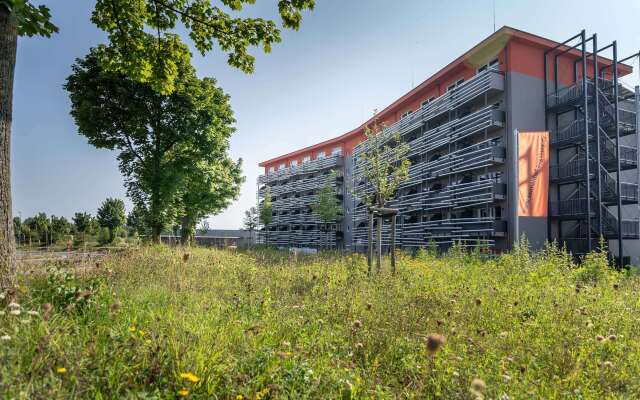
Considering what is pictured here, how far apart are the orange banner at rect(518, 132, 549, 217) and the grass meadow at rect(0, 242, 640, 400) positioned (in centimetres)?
783

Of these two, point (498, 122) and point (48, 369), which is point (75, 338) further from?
point (498, 122)

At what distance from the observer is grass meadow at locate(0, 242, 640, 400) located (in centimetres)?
229

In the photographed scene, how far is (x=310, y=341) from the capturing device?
3.41 meters

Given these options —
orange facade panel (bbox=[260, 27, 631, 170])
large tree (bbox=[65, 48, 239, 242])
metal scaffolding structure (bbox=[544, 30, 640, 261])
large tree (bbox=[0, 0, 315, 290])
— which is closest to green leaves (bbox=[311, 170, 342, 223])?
orange facade panel (bbox=[260, 27, 631, 170])

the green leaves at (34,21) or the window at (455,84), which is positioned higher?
the window at (455,84)

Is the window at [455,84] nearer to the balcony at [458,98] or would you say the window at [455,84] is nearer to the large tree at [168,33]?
the balcony at [458,98]

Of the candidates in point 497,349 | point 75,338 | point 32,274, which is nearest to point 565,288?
point 497,349

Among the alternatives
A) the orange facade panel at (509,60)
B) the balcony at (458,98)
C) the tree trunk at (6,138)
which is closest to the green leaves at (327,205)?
the balcony at (458,98)

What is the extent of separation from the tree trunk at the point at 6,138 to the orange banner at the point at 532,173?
14661 mm

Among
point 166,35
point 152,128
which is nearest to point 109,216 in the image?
point 152,128

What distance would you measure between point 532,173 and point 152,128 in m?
17.6

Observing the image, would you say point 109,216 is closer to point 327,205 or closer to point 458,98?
point 327,205

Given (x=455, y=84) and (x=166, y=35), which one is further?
(x=455, y=84)

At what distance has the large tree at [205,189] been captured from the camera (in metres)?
17.5
